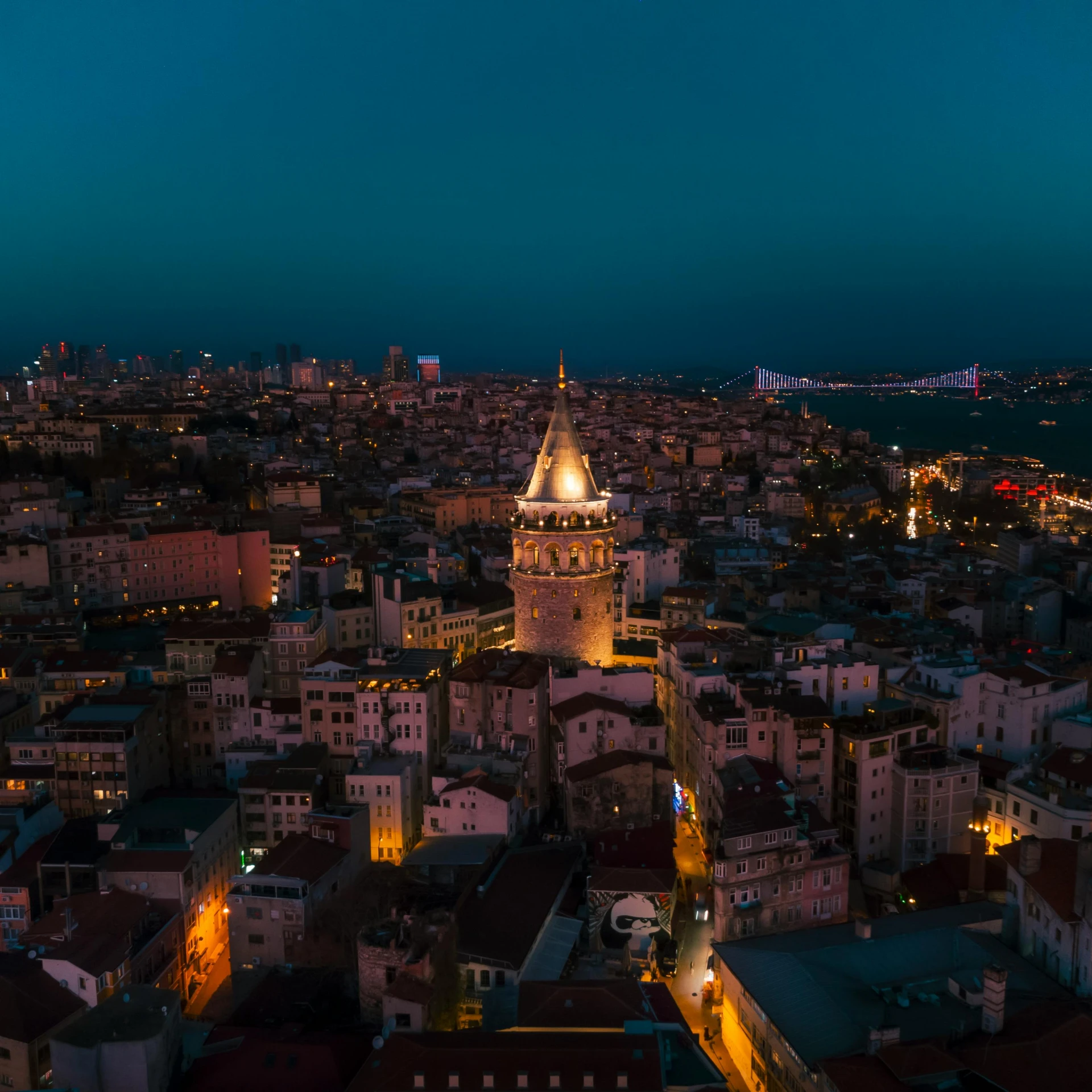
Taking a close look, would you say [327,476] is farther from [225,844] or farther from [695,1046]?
[695,1046]

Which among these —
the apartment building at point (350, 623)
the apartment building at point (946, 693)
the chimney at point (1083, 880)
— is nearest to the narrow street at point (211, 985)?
the apartment building at point (350, 623)

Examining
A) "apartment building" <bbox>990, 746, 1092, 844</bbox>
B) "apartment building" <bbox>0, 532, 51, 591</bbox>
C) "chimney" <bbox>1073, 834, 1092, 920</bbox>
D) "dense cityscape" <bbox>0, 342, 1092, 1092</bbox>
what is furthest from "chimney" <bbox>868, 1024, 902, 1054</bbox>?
"apartment building" <bbox>0, 532, 51, 591</bbox>

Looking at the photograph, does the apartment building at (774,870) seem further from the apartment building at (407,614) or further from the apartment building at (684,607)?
the apartment building at (407,614)

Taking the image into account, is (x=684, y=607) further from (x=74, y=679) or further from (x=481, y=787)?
(x=74, y=679)

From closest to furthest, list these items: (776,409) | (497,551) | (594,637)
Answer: (594,637), (497,551), (776,409)

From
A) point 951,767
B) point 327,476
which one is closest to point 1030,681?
point 951,767

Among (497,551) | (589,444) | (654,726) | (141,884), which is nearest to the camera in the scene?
(141,884)

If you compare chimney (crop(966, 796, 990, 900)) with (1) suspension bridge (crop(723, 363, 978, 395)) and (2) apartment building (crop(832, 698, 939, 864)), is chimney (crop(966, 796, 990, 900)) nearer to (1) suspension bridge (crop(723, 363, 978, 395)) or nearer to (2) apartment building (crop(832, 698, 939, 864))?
(2) apartment building (crop(832, 698, 939, 864))
